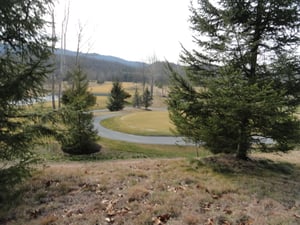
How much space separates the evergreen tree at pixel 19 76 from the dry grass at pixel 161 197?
32.1 inches

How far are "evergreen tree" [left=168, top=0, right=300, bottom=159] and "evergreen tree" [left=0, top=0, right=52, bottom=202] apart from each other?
136 inches

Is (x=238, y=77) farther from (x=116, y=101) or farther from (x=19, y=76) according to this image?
(x=116, y=101)

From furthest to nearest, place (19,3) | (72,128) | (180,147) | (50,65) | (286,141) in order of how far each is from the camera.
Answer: (180,147), (286,141), (72,128), (50,65), (19,3)

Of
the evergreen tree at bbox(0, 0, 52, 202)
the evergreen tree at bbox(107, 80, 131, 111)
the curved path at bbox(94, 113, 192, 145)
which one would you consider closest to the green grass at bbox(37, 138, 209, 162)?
the curved path at bbox(94, 113, 192, 145)

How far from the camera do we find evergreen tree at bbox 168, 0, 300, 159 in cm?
547

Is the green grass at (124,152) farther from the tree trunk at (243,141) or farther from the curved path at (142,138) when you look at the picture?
the tree trunk at (243,141)

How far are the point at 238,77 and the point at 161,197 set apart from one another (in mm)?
3273

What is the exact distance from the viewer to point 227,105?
537 centimetres

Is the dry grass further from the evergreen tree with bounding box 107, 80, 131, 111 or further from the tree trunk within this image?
the evergreen tree with bounding box 107, 80, 131, 111

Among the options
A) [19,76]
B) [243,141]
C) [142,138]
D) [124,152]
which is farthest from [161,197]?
[142,138]

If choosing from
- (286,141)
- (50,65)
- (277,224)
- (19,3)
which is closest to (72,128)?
(50,65)

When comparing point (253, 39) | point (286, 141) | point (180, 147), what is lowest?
point (180, 147)

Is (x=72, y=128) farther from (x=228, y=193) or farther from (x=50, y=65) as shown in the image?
(x=228, y=193)

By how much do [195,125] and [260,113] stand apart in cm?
167
